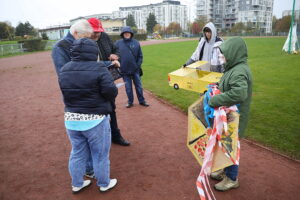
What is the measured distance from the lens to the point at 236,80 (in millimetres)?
2508

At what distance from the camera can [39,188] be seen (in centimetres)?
329

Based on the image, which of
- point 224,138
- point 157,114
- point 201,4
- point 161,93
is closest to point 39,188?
point 224,138

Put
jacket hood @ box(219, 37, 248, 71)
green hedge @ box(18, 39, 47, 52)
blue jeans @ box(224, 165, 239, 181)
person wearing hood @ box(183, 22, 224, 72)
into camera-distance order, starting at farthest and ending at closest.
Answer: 1. green hedge @ box(18, 39, 47, 52)
2. person wearing hood @ box(183, 22, 224, 72)
3. blue jeans @ box(224, 165, 239, 181)
4. jacket hood @ box(219, 37, 248, 71)

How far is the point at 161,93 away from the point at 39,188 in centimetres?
549

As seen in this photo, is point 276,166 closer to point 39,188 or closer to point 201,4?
point 39,188

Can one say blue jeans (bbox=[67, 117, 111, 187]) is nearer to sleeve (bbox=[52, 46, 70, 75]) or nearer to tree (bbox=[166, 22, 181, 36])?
sleeve (bbox=[52, 46, 70, 75])

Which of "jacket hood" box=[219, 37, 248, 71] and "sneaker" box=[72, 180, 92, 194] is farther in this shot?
"sneaker" box=[72, 180, 92, 194]

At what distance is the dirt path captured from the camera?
312 centimetres

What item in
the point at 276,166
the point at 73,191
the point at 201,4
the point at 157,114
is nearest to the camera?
the point at 73,191

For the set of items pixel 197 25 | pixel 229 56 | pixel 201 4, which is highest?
pixel 201 4

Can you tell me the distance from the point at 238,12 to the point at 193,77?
108153mm

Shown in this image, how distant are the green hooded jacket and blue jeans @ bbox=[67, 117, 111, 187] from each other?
1360 millimetres

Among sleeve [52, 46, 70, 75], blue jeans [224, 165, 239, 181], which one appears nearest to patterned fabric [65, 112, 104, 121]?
sleeve [52, 46, 70, 75]

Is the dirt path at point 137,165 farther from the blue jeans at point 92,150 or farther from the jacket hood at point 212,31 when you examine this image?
the jacket hood at point 212,31
